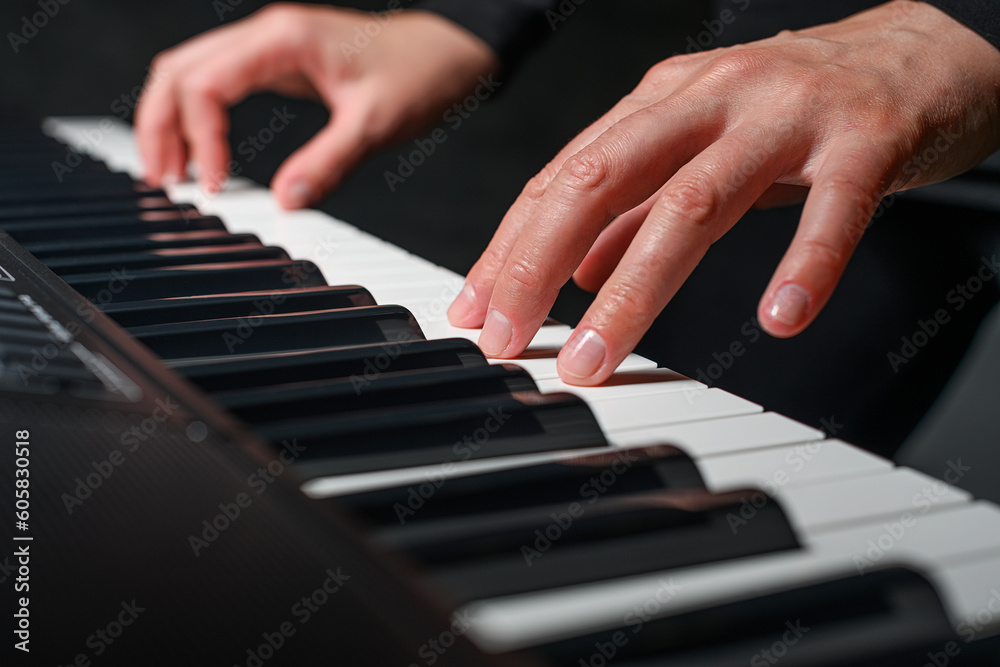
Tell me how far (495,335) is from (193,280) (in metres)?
0.30

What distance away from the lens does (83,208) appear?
103 centimetres

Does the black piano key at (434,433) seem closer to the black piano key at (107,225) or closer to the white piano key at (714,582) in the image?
the white piano key at (714,582)

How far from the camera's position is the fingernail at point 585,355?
23.4 inches

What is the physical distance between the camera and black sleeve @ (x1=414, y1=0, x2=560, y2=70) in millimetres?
1472

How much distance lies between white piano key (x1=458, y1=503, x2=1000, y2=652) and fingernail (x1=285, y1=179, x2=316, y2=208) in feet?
2.89

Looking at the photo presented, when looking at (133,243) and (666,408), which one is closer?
(666,408)

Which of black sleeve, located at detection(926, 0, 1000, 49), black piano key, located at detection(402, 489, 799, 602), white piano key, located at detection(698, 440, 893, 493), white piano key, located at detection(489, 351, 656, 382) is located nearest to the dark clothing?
black sleeve, located at detection(926, 0, 1000, 49)

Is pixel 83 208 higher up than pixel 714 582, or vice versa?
pixel 83 208

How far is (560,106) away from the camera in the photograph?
2.54 meters
